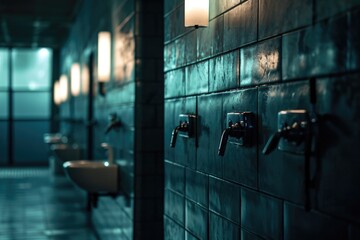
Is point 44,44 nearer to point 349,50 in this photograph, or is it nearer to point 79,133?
point 79,133

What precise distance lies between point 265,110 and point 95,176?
2.57 metres

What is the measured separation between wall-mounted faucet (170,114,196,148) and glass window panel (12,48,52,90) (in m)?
10.0

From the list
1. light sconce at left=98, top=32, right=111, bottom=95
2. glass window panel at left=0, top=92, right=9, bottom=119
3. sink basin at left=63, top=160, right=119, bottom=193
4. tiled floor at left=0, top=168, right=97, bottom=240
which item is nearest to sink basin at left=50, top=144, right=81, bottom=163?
tiled floor at left=0, top=168, right=97, bottom=240

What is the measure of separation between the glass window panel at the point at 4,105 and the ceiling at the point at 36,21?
100 cm

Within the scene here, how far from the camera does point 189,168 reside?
2395 millimetres

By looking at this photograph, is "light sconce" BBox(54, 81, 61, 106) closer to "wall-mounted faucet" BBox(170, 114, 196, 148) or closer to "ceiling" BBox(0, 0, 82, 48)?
"ceiling" BBox(0, 0, 82, 48)

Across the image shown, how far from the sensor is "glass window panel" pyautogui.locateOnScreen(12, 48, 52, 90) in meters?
11.9

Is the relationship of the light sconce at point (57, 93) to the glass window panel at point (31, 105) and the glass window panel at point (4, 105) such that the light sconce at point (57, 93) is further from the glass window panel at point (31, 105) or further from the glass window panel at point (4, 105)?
the glass window panel at point (4, 105)

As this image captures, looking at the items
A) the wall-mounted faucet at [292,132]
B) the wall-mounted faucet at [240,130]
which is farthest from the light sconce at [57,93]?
the wall-mounted faucet at [292,132]

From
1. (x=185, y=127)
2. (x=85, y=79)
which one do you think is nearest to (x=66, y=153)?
(x=85, y=79)

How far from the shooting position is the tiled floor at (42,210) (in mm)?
5016

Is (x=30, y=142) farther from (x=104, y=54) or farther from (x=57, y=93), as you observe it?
(x=104, y=54)

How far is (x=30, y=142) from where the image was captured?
474 inches

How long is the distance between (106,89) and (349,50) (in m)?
3.77
